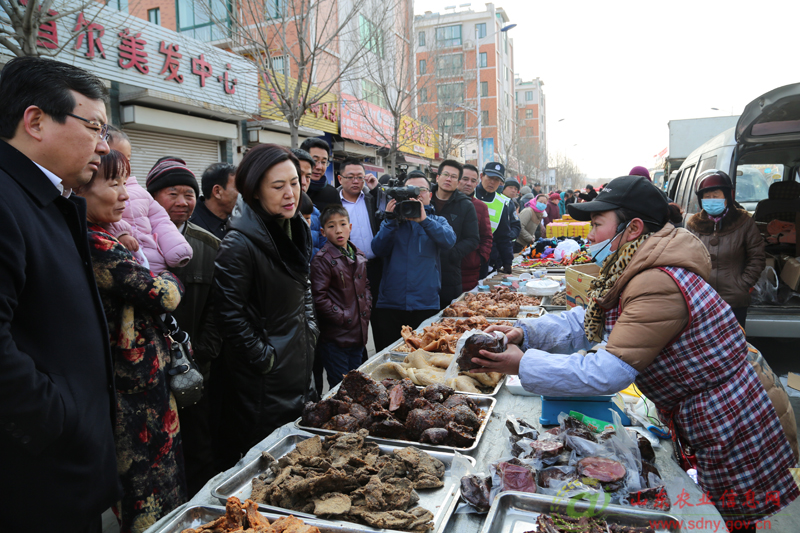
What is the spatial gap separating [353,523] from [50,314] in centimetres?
104

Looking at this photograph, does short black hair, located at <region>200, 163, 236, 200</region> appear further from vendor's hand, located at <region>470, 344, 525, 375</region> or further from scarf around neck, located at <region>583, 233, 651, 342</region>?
scarf around neck, located at <region>583, 233, 651, 342</region>

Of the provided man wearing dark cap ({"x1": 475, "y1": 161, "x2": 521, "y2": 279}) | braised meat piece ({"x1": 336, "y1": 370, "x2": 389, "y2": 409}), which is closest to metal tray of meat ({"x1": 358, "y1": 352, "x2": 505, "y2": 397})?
braised meat piece ({"x1": 336, "y1": 370, "x2": 389, "y2": 409})

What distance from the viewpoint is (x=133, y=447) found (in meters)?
1.73

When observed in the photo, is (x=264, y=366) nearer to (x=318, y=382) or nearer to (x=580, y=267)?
(x=318, y=382)

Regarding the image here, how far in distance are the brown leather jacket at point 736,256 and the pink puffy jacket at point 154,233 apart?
15.0 ft

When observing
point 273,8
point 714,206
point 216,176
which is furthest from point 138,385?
point 273,8

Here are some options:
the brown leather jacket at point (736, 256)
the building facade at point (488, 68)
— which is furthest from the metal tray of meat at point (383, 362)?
the building facade at point (488, 68)

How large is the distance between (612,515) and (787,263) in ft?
16.6

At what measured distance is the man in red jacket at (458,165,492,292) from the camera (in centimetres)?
554

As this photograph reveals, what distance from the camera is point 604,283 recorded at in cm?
192

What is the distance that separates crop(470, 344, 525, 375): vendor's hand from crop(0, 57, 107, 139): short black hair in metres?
1.56

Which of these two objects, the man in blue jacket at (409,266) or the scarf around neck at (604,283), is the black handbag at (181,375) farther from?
the man in blue jacket at (409,266)

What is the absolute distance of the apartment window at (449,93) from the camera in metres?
20.9

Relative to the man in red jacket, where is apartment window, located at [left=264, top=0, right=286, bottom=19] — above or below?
above
